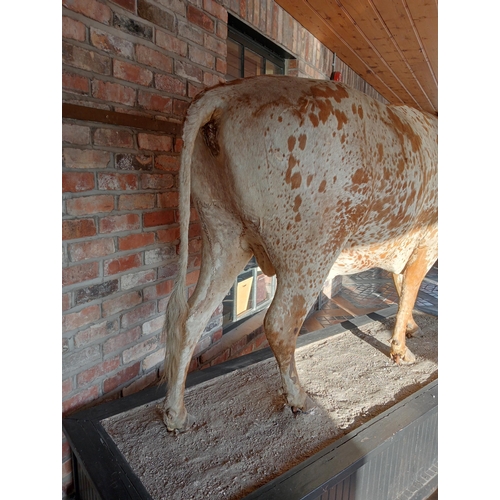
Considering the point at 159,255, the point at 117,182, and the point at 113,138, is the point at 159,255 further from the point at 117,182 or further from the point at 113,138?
the point at 113,138

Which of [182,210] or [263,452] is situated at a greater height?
[182,210]

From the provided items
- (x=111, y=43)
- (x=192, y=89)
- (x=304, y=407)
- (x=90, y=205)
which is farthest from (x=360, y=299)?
(x=111, y=43)

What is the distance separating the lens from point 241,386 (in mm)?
1681

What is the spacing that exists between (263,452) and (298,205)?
83 cm

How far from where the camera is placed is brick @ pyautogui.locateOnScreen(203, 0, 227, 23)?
181 centimetres

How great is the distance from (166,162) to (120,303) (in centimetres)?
64

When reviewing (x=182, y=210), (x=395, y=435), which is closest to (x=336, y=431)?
(x=395, y=435)

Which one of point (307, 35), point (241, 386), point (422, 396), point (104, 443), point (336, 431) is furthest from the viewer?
point (307, 35)

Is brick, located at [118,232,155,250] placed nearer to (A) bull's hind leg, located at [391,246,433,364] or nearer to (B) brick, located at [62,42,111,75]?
(B) brick, located at [62,42,111,75]

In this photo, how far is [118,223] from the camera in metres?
1.51

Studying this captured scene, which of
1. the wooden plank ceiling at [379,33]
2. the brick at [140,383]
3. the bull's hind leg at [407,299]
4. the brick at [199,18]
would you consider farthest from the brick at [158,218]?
the wooden plank ceiling at [379,33]

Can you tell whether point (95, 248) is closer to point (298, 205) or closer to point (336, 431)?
point (298, 205)

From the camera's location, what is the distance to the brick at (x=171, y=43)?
1.58 m

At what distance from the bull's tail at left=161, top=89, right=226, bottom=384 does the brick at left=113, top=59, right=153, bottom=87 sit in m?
0.46
